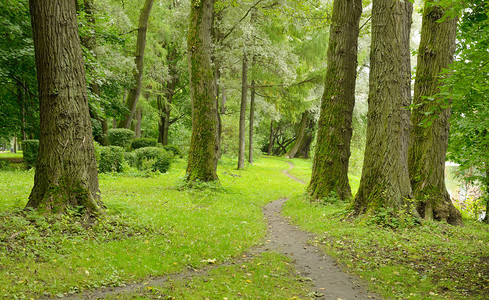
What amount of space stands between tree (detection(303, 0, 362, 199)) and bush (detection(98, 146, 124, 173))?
9.17 metres

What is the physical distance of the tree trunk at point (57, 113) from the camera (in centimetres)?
644

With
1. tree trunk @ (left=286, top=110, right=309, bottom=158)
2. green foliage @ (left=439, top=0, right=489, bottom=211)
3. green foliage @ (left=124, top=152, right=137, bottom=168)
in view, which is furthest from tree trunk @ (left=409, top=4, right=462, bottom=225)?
tree trunk @ (left=286, top=110, right=309, bottom=158)

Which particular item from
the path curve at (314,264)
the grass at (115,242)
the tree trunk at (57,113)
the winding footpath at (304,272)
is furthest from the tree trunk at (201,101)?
the tree trunk at (57,113)

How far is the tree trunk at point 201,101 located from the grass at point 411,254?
15.3 ft

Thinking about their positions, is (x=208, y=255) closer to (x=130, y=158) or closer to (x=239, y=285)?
(x=239, y=285)

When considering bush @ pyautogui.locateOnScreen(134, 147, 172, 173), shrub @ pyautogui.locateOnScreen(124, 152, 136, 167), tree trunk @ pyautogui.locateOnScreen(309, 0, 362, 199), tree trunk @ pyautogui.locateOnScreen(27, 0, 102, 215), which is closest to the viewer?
tree trunk @ pyautogui.locateOnScreen(27, 0, 102, 215)

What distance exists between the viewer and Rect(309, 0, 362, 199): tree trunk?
12.2 metres

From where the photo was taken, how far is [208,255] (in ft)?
21.0

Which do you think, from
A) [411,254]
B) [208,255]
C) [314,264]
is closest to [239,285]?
[208,255]

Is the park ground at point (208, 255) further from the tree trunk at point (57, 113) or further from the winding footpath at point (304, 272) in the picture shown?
the tree trunk at point (57, 113)

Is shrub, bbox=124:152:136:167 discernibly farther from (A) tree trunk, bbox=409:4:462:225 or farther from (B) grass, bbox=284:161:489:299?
(A) tree trunk, bbox=409:4:462:225

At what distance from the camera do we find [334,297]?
504 cm

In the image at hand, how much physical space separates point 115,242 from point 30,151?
11405mm

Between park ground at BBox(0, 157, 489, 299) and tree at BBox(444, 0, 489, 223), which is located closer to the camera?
park ground at BBox(0, 157, 489, 299)
